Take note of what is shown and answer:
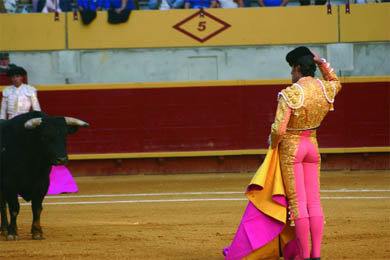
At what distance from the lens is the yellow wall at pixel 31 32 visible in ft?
41.5

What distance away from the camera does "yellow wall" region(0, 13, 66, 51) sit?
12.7 m

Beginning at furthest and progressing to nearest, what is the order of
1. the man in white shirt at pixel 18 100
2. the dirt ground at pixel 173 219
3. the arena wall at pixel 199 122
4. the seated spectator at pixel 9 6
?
the seated spectator at pixel 9 6
the arena wall at pixel 199 122
the man in white shirt at pixel 18 100
the dirt ground at pixel 173 219

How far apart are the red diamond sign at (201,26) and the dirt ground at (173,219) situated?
266 centimetres

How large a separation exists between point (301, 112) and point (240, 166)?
7.27 metres

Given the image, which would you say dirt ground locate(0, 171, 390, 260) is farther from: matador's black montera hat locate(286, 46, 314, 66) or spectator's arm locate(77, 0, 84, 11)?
spectator's arm locate(77, 0, 84, 11)

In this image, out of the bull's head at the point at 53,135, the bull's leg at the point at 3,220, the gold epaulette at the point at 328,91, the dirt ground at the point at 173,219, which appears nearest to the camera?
the gold epaulette at the point at 328,91

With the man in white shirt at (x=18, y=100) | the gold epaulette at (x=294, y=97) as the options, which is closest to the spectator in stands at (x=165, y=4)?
the man in white shirt at (x=18, y=100)

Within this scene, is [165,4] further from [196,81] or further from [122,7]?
[196,81]

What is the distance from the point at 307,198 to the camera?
14.6ft

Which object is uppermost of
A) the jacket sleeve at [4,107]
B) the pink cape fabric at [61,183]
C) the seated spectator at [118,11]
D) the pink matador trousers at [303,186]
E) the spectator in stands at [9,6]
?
the spectator in stands at [9,6]

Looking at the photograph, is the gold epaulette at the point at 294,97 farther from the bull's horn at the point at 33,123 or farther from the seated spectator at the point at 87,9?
the seated spectator at the point at 87,9

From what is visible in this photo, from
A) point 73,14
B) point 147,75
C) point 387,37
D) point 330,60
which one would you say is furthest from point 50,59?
point 387,37

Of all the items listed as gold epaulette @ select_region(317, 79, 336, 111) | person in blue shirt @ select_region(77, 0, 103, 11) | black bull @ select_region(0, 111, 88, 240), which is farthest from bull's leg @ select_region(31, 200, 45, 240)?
person in blue shirt @ select_region(77, 0, 103, 11)

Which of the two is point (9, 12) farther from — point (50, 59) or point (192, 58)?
point (192, 58)
